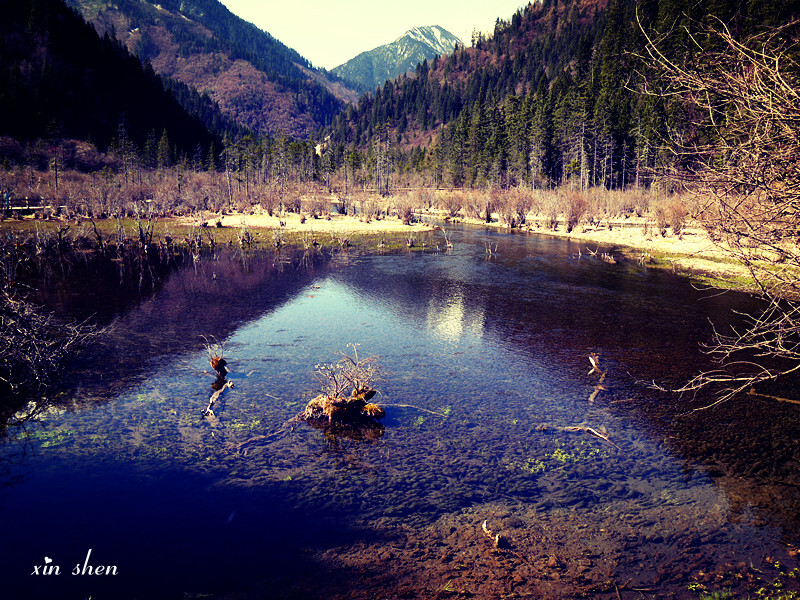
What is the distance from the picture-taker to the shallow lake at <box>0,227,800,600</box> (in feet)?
21.9

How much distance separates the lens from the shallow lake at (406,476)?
6668mm

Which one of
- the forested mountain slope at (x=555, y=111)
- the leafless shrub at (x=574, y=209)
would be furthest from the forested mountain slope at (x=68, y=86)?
the leafless shrub at (x=574, y=209)

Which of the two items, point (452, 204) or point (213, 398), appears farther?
point (452, 204)

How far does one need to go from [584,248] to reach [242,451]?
36.6 m

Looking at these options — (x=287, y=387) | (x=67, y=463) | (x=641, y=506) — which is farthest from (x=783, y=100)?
(x=67, y=463)

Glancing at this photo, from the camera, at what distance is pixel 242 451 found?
9.61 m

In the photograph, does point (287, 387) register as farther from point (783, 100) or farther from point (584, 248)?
point (584, 248)

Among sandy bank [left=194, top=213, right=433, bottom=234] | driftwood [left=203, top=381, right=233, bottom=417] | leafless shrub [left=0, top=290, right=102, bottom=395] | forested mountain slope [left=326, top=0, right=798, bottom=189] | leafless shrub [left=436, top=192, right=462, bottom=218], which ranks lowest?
driftwood [left=203, top=381, right=233, bottom=417]

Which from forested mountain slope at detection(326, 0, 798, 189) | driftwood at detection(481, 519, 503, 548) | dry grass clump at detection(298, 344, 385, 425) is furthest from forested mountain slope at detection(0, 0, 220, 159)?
driftwood at detection(481, 519, 503, 548)

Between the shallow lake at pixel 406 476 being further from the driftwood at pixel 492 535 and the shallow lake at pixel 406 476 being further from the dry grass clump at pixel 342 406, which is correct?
the dry grass clump at pixel 342 406

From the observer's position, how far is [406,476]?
8.98 m

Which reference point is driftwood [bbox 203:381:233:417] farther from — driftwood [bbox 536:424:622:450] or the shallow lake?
driftwood [bbox 536:424:622:450]

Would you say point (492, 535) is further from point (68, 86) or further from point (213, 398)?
point (68, 86)

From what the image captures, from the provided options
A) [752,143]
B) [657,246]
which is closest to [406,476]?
[752,143]
